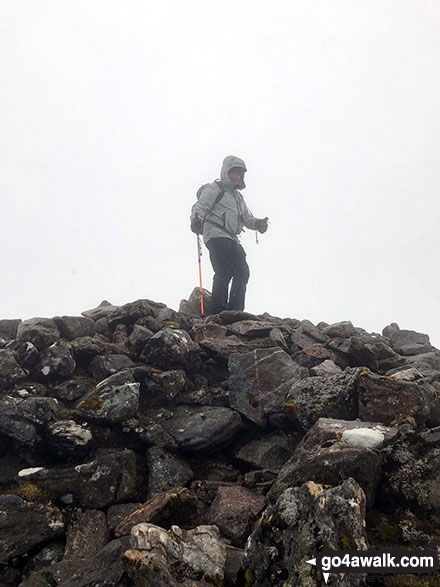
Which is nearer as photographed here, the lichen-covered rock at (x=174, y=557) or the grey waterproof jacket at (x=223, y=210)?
the lichen-covered rock at (x=174, y=557)

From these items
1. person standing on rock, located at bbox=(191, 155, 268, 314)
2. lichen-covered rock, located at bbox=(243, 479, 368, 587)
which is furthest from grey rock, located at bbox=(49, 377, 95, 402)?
person standing on rock, located at bbox=(191, 155, 268, 314)

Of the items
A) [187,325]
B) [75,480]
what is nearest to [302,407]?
[75,480]

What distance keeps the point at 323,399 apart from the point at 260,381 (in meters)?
1.93

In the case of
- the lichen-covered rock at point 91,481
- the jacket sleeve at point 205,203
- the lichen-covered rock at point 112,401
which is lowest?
the lichen-covered rock at point 91,481

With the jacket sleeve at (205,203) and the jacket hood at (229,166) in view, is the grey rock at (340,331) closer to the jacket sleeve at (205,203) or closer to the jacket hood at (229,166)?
the jacket sleeve at (205,203)

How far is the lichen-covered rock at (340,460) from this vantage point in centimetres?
663

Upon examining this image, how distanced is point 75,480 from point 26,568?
166 centimetres

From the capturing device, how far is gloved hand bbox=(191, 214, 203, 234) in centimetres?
1966

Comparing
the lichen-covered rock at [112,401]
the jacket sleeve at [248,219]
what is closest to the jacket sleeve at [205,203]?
the jacket sleeve at [248,219]

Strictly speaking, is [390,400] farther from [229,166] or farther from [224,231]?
[229,166]

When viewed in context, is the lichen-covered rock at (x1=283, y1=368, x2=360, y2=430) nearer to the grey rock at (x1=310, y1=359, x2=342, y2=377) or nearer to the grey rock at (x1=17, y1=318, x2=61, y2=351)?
the grey rock at (x1=310, y1=359, x2=342, y2=377)

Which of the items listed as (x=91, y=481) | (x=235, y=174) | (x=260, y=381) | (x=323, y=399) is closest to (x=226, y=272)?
(x=235, y=174)

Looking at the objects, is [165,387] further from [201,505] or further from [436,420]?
[436,420]

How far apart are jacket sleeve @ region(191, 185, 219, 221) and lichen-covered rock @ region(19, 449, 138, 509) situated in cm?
1314
